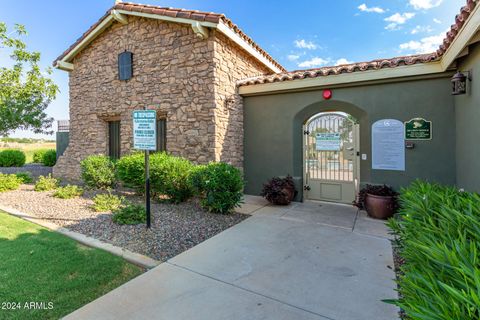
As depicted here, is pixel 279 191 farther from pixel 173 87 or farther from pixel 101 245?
pixel 173 87

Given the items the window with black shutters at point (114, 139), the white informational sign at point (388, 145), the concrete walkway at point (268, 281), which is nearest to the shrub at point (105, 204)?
the concrete walkway at point (268, 281)

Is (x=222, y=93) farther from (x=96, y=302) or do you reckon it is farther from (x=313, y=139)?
(x=96, y=302)

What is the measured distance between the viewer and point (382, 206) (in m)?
5.60

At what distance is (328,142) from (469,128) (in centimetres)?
297

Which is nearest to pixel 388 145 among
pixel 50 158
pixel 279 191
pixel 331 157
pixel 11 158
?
pixel 331 157

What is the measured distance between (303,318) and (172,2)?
9.76m

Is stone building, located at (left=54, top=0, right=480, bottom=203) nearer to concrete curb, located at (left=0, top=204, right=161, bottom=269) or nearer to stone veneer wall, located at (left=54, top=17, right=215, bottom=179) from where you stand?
stone veneer wall, located at (left=54, top=17, right=215, bottom=179)

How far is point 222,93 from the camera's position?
23.9 ft

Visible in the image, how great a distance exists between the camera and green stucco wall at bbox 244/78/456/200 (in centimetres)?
566

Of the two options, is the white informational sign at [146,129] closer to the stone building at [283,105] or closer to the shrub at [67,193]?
the stone building at [283,105]

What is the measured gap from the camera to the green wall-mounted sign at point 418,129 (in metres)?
5.76

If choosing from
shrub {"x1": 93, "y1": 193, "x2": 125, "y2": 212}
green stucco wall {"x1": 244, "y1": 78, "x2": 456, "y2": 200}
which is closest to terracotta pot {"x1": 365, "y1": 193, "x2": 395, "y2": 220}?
green stucco wall {"x1": 244, "y1": 78, "x2": 456, "y2": 200}

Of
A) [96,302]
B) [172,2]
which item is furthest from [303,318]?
[172,2]

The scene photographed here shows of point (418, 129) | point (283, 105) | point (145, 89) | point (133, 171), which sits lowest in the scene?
point (133, 171)
